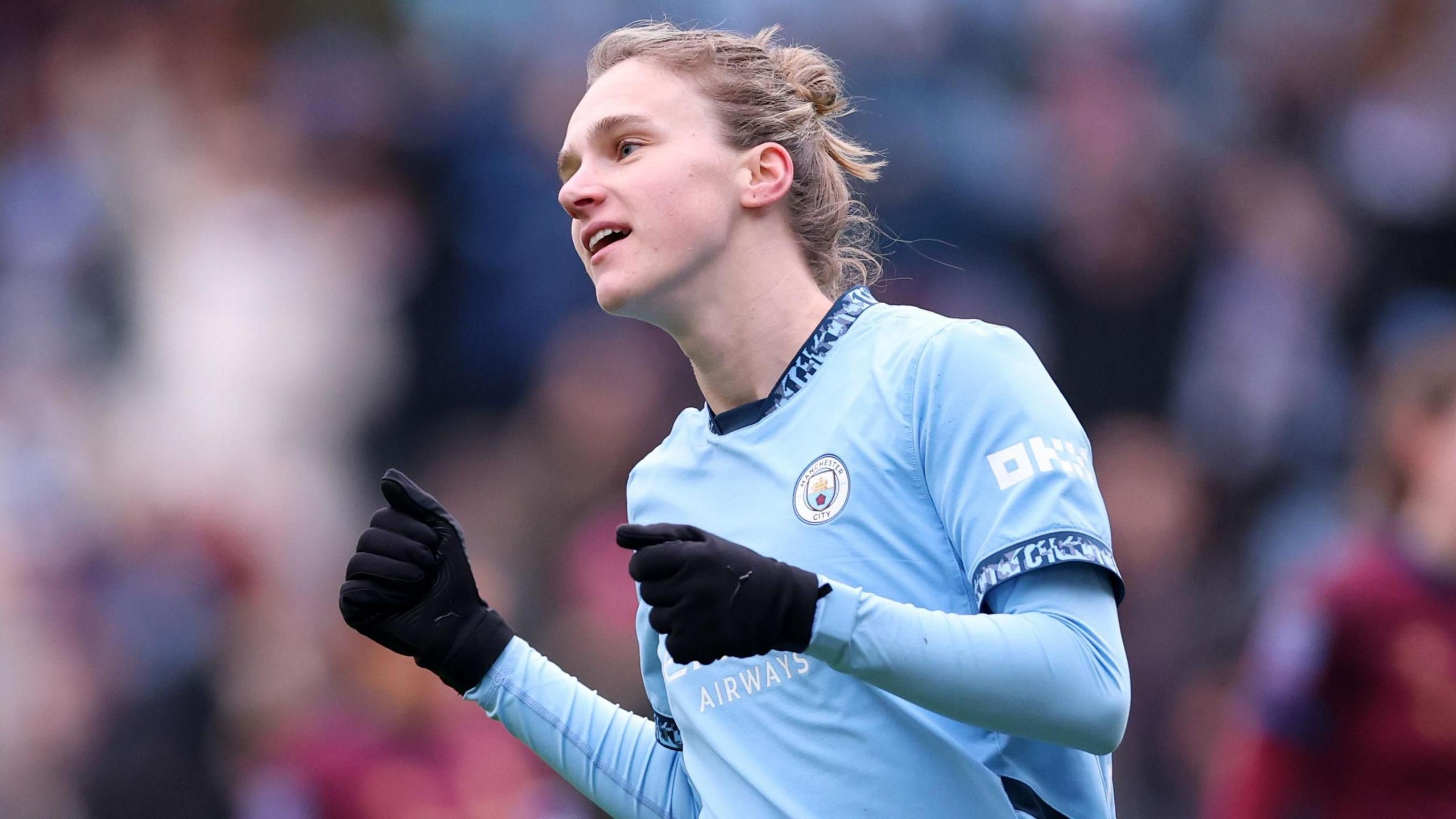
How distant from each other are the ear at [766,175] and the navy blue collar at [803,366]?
0.65 ft

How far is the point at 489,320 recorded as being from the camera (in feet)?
18.4

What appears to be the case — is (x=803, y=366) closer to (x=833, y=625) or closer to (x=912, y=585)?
(x=912, y=585)

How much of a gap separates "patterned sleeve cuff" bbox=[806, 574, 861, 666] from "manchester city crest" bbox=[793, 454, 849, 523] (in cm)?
29

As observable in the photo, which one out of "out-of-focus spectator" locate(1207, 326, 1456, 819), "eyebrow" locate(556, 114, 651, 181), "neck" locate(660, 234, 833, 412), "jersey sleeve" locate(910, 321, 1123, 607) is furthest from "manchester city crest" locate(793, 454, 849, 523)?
"out-of-focus spectator" locate(1207, 326, 1456, 819)

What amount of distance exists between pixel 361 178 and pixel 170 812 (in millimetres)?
2425

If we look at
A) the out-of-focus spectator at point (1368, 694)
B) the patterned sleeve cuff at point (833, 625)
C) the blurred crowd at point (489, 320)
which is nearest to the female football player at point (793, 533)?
the patterned sleeve cuff at point (833, 625)

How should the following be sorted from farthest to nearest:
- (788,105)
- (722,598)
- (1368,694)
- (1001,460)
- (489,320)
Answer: (489,320)
(1368,694)
(788,105)
(1001,460)
(722,598)

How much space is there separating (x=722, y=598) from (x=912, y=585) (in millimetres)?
361

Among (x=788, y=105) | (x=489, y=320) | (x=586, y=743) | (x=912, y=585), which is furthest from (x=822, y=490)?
(x=489, y=320)

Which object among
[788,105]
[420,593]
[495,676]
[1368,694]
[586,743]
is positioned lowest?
[1368,694]

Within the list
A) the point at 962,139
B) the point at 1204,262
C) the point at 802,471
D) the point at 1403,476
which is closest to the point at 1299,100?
the point at 1204,262

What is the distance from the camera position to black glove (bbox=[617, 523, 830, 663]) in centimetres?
154

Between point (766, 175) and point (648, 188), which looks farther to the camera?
point (766, 175)

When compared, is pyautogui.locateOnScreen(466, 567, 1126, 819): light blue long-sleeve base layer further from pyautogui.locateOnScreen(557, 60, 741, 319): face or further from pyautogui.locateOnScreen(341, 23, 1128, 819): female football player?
pyautogui.locateOnScreen(557, 60, 741, 319): face
